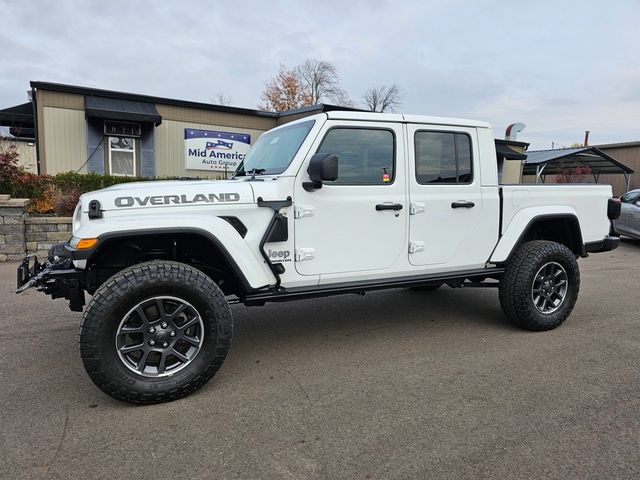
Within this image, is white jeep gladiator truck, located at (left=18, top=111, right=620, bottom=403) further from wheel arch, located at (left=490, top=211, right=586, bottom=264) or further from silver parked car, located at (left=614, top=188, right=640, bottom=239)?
silver parked car, located at (left=614, top=188, right=640, bottom=239)

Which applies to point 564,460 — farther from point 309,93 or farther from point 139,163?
point 309,93

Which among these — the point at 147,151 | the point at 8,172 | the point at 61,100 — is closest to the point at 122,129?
the point at 147,151

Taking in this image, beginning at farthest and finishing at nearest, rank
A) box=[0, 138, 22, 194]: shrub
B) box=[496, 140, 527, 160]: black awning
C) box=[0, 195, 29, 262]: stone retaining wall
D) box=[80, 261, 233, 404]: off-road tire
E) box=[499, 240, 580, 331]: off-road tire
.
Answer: box=[496, 140, 527, 160]: black awning → box=[0, 138, 22, 194]: shrub → box=[0, 195, 29, 262]: stone retaining wall → box=[499, 240, 580, 331]: off-road tire → box=[80, 261, 233, 404]: off-road tire

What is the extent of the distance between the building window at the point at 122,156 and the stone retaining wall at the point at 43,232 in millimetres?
5510

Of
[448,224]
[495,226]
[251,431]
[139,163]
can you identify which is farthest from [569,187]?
[139,163]

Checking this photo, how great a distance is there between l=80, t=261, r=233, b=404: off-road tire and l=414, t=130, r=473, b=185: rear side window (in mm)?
2108

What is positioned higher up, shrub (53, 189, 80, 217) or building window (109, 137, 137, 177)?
building window (109, 137, 137, 177)

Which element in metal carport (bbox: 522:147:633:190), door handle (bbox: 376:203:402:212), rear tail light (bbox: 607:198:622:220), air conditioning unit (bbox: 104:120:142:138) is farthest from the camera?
metal carport (bbox: 522:147:633:190)

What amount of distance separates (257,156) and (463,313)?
2932 mm

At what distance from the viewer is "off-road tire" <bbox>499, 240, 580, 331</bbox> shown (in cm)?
440

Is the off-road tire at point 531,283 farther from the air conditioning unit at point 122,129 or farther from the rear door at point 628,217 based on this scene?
the air conditioning unit at point 122,129

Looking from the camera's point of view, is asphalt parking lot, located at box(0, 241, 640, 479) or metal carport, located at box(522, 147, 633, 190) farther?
metal carport, located at box(522, 147, 633, 190)

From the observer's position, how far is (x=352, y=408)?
3.03 m

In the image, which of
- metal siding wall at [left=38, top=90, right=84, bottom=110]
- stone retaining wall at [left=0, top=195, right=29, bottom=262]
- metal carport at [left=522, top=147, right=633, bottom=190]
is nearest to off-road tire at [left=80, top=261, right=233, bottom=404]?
stone retaining wall at [left=0, top=195, right=29, bottom=262]
